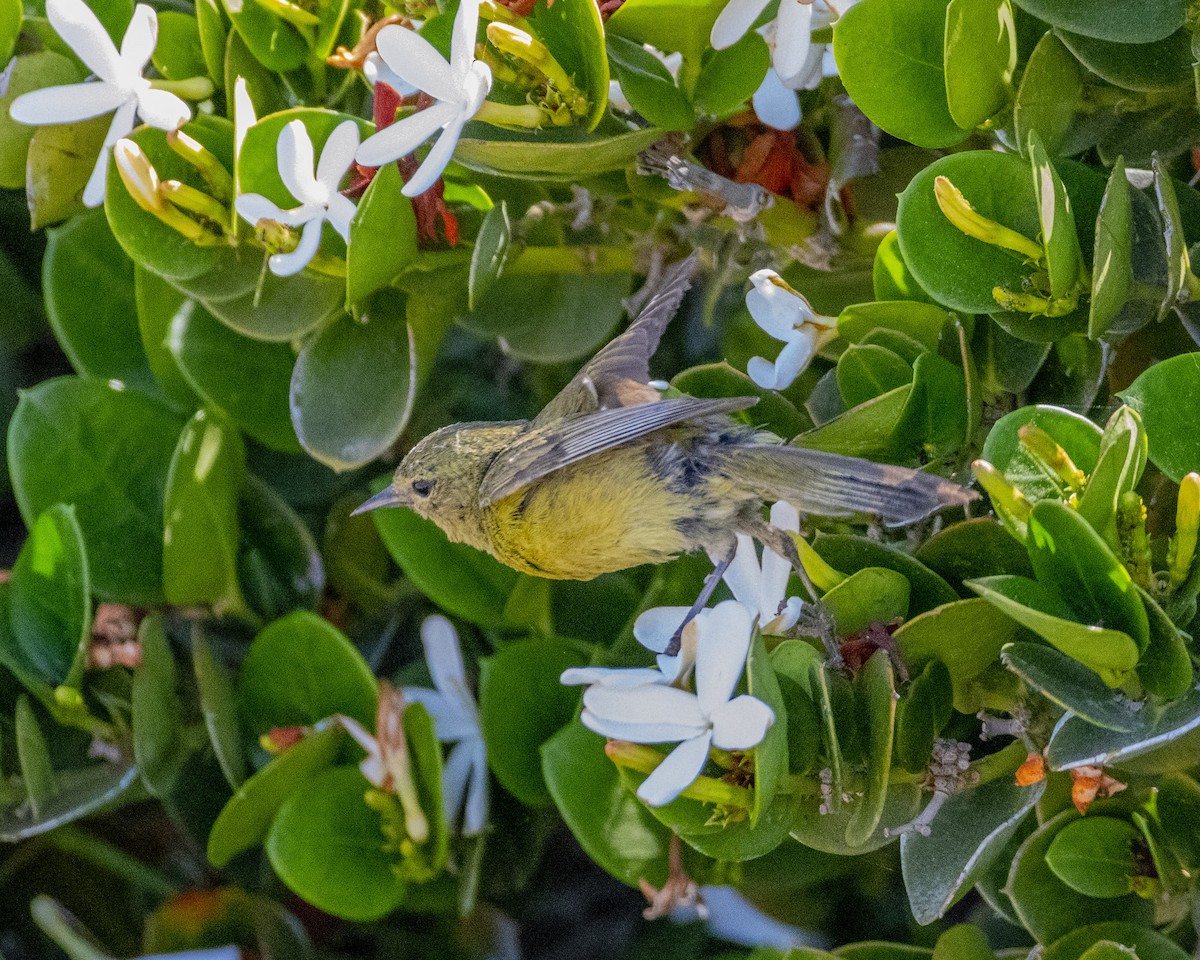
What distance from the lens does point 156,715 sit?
1.75 metres

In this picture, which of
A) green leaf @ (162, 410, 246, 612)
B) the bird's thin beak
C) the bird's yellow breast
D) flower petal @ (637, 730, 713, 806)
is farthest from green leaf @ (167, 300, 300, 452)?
flower petal @ (637, 730, 713, 806)

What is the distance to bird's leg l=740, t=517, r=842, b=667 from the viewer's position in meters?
1.24

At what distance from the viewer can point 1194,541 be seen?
110 cm

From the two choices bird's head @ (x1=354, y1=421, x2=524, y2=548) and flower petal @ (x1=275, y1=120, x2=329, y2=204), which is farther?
bird's head @ (x1=354, y1=421, x2=524, y2=548)

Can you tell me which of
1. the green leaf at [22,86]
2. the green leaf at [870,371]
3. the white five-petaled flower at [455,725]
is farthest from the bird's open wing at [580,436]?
the green leaf at [22,86]

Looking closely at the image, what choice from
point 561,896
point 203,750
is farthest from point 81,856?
point 561,896

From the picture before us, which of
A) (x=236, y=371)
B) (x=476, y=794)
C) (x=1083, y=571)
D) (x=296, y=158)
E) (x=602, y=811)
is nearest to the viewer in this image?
(x=1083, y=571)

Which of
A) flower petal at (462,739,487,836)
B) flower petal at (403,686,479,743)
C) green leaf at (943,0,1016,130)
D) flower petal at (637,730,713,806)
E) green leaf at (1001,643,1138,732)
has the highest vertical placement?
green leaf at (943,0,1016,130)

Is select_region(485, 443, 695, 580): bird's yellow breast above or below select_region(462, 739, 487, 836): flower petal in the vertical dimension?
above

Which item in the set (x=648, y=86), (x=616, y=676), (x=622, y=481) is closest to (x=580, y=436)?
(x=622, y=481)

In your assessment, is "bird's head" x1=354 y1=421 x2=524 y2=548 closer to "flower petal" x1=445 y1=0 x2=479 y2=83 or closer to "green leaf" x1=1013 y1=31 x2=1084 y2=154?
"flower petal" x1=445 y1=0 x2=479 y2=83

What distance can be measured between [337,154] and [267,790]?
0.82 m

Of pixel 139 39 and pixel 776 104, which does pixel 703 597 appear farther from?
pixel 139 39

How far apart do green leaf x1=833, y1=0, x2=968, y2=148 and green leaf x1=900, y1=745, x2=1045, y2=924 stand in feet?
2.11
